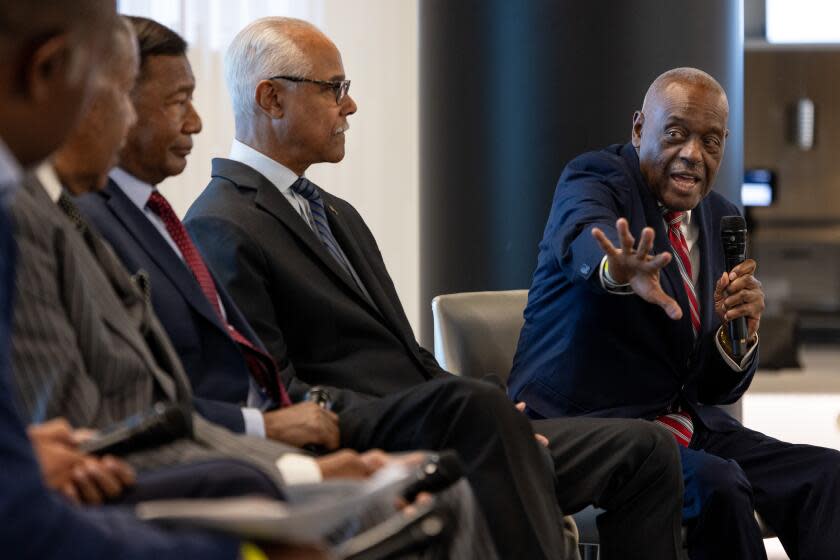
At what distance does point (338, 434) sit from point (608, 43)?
2727 millimetres

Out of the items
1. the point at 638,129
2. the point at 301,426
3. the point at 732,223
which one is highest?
the point at 638,129

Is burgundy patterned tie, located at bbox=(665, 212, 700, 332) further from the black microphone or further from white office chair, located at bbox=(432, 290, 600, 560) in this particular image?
white office chair, located at bbox=(432, 290, 600, 560)

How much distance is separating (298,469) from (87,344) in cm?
38

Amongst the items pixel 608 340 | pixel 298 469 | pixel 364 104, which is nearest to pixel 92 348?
pixel 298 469

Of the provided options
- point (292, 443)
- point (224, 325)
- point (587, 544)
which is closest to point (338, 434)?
point (292, 443)

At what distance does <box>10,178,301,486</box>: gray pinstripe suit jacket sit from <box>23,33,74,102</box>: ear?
0.53m

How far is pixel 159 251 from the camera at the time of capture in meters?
2.39

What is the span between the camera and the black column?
15.9 feet

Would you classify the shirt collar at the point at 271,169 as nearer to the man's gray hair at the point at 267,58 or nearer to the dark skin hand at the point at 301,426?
the man's gray hair at the point at 267,58

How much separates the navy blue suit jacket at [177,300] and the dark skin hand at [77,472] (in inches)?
29.6

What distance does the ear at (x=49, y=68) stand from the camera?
1.10m

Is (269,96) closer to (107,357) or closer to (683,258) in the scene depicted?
→ (683,258)

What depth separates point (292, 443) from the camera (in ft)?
7.90

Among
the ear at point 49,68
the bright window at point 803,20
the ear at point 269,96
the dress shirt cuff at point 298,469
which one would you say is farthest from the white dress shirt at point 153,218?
the bright window at point 803,20
